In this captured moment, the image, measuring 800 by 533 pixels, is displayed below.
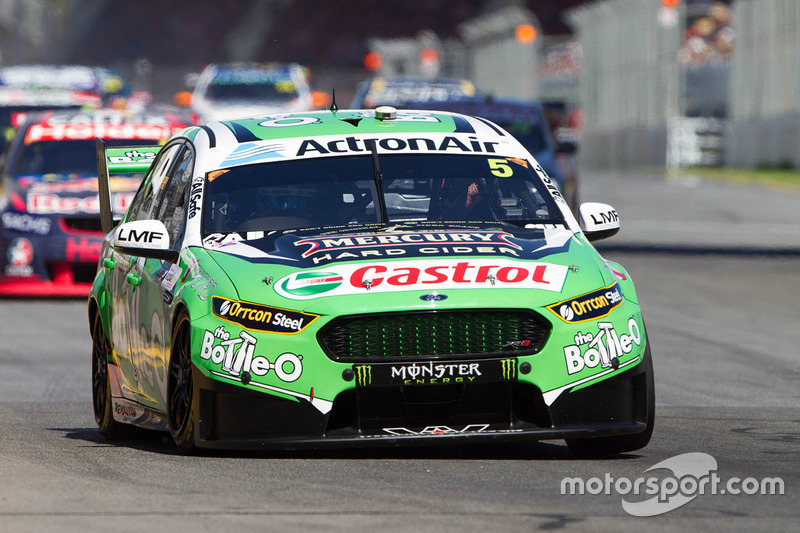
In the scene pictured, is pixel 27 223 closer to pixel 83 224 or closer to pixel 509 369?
pixel 83 224

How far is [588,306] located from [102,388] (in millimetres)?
2681

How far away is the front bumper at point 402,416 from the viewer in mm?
6875

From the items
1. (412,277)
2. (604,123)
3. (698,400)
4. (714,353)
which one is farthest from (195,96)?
(412,277)

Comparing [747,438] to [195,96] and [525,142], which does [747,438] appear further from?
[195,96]

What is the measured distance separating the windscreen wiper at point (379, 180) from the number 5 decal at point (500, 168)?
0.52 meters

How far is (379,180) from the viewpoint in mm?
7965

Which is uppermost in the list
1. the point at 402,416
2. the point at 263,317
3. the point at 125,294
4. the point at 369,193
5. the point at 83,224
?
the point at 369,193

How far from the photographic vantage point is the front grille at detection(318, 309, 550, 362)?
6.83 metres

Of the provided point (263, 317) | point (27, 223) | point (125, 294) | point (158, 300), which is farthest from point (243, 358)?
point (27, 223)

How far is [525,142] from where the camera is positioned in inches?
720

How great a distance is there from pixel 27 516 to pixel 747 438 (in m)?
3.32

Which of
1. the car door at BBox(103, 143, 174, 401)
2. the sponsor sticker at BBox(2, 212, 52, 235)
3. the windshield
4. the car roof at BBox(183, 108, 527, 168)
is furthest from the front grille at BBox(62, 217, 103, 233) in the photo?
the windshield

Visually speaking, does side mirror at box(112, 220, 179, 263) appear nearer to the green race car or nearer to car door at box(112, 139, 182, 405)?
the green race car

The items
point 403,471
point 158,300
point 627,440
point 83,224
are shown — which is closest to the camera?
point 403,471
